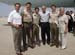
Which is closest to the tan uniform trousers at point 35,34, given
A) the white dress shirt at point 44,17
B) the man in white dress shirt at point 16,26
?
the white dress shirt at point 44,17

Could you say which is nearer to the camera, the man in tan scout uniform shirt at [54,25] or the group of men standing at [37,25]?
the group of men standing at [37,25]

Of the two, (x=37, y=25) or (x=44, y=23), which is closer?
(x=37, y=25)

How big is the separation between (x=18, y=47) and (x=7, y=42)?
151 inches

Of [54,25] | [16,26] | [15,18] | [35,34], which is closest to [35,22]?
[35,34]

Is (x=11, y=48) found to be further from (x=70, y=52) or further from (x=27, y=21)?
(x=70, y=52)

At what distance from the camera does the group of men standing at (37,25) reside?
13617 millimetres

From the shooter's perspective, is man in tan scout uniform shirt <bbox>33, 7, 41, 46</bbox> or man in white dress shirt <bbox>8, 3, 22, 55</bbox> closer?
man in white dress shirt <bbox>8, 3, 22, 55</bbox>

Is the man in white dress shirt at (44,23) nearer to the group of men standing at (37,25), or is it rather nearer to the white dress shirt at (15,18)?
the group of men standing at (37,25)

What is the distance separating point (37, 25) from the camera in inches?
617

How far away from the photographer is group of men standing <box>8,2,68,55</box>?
1362cm

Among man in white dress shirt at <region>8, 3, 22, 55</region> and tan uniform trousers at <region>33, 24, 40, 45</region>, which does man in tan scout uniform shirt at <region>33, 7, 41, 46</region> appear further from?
man in white dress shirt at <region>8, 3, 22, 55</region>

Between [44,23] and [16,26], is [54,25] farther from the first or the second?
[16,26]

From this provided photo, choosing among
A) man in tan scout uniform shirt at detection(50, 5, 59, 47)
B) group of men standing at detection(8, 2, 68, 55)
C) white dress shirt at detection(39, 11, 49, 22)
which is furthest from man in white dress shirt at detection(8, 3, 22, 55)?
man in tan scout uniform shirt at detection(50, 5, 59, 47)

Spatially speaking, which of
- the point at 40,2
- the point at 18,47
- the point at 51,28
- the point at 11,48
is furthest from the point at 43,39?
the point at 40,2
